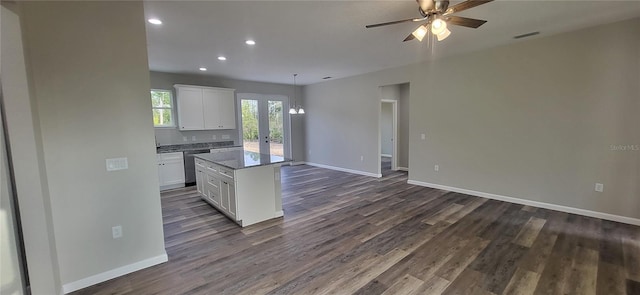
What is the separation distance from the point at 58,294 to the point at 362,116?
588cm

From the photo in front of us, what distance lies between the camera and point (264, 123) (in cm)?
783

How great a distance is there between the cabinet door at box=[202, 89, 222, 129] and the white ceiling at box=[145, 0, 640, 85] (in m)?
1.14

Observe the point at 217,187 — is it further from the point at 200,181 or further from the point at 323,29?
the point at 323,29

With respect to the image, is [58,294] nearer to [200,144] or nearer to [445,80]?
[200,144]

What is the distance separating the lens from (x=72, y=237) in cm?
226

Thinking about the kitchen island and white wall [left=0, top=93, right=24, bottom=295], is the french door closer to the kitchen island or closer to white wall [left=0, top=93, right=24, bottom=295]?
the kitchen island

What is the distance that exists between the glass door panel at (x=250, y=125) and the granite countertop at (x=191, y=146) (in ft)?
1.90

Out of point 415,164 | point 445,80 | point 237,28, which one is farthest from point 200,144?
point 445,80

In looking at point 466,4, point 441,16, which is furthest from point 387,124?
point 466,4

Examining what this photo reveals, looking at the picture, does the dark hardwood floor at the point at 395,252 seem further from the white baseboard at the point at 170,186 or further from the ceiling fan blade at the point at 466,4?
the ceiling fan blade at the point at 466,4

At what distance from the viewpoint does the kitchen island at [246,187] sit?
3488mm

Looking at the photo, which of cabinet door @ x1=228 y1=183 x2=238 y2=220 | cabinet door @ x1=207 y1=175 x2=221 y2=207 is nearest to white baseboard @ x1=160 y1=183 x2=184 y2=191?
cabinet door @ x1=207 y1=175 x2=221 y2=207

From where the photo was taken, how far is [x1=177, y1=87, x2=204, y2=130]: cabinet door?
5938 mm

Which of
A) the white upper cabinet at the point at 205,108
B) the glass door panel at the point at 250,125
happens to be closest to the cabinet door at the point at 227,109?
the white upper cabinet at the point at 205,108
